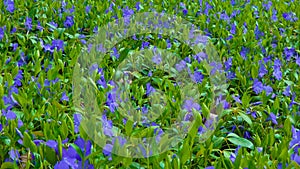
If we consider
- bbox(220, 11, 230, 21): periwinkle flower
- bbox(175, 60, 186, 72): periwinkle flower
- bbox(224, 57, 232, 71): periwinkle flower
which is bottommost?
bbox(224, 57, 232, 71): periwinkle flower

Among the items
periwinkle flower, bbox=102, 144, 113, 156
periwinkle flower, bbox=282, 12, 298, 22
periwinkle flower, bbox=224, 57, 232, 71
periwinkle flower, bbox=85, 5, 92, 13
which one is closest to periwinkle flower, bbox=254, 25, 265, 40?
periwinkle flower, bbox=282, 12, 298, 22

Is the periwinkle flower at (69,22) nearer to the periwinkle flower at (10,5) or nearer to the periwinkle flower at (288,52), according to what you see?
the periwinkle flower at (10,5)

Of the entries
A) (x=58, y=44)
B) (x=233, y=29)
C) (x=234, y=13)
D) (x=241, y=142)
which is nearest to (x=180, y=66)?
(x=58, y=44)

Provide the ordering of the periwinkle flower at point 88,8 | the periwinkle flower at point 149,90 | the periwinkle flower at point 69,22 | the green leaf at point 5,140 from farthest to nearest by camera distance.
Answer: the periwinkle flower at point 88,8 < the periwinkle flower at point 69,22 < the periwinkle flower at point 149,90 < the green leaf at point 5,140

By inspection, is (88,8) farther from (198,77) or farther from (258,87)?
(258,87)

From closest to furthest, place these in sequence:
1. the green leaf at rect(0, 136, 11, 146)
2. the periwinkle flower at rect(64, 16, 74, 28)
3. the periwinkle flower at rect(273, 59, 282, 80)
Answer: the green leaf at rect(0, 136, 11, 146)
the periwinkle flower at rect(273, 59, 282, 80)
the periwinkle flower at rect(64, 16, 74, 28)

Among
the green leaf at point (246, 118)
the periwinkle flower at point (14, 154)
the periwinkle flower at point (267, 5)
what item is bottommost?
the green leaf at point (246, 118)

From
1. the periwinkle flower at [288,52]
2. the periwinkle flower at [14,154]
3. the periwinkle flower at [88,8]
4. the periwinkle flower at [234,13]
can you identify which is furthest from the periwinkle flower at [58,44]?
the periwinkle flower at [234,13]

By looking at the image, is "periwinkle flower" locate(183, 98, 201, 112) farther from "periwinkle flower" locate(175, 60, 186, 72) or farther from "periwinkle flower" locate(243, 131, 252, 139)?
"periwinkle flower" locate(175, 60, 186, 72)

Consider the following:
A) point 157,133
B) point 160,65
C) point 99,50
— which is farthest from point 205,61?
point 157,133
